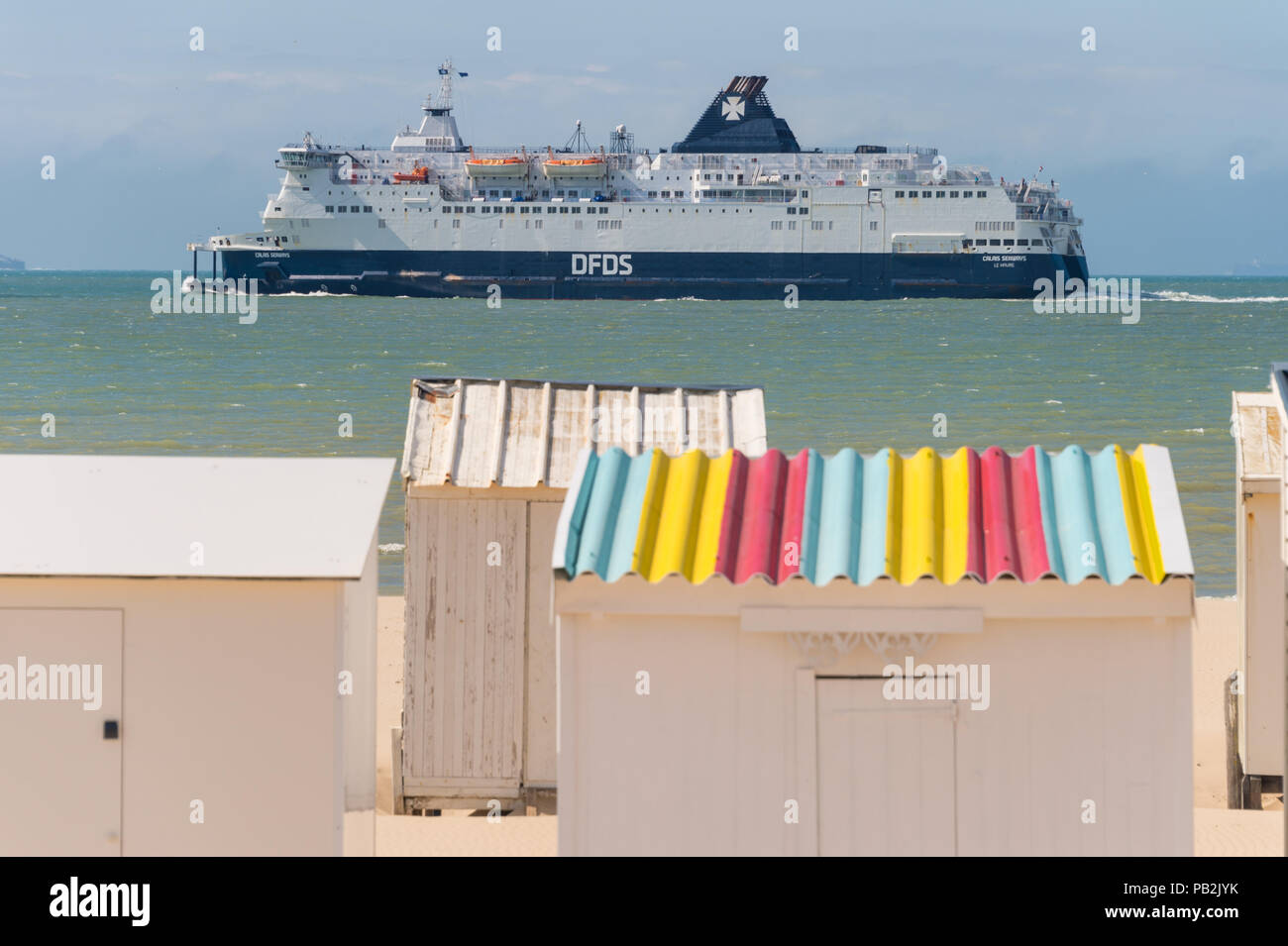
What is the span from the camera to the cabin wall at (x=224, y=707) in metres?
4.34

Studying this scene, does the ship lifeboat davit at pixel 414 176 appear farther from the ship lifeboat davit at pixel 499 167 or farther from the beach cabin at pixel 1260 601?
the beach cabin at pixel 1260 601

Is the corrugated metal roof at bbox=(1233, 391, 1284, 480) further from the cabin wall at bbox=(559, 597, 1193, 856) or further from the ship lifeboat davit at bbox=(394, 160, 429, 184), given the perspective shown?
the ship lifeboat davit at bbox=(394, 160, 429, 184)

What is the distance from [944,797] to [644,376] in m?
32.0

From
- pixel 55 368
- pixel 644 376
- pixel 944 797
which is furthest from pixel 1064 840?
pixel 55 368

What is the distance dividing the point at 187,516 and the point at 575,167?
6663 centimetres

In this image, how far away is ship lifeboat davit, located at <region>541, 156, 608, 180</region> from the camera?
6994cm

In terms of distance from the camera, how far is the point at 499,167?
70.4 m

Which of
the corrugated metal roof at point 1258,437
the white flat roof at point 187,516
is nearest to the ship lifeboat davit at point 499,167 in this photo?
the corrugated metal roof at point 1258,437

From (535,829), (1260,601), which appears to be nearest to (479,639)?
(535,829)

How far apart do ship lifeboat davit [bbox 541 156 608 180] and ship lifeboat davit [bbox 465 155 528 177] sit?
1.01m

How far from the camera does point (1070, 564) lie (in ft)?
14.1

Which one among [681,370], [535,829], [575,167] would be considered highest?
[575,167]

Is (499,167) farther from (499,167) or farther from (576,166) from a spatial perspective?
(576,166)

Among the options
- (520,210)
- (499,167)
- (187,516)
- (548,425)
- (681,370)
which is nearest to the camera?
(187,516)
